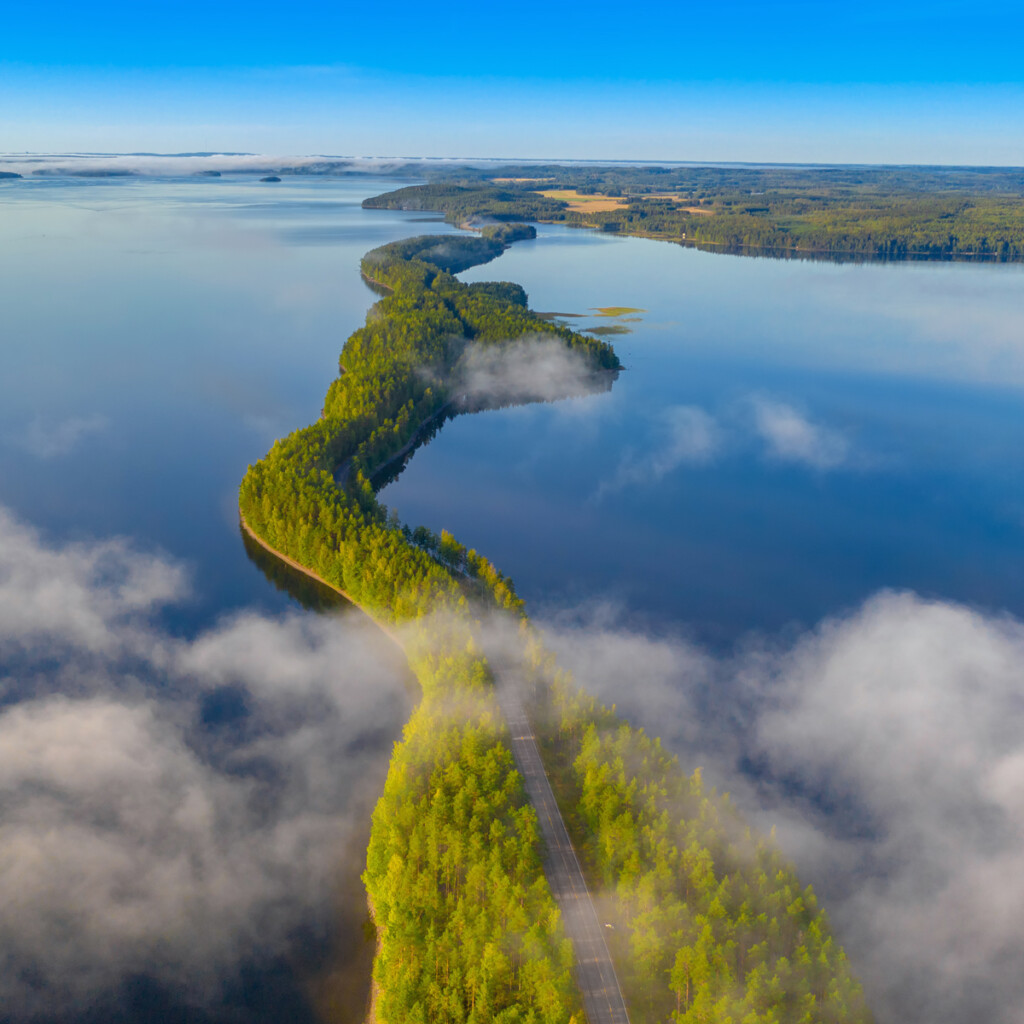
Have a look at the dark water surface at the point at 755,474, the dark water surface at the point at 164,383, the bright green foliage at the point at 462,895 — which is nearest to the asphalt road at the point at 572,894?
the bright green foliage at the point at 462,895

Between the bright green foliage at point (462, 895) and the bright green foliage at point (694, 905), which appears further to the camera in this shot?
the bright green foliage at point (462, 895)

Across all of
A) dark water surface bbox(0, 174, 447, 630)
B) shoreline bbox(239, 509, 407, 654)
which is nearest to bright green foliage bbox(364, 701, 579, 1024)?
shoreline bbox(239, 509, 407, 654)

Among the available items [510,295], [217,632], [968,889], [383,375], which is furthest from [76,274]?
[968,889]

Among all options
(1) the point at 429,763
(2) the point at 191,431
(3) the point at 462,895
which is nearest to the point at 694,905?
(3) the point at 462,895

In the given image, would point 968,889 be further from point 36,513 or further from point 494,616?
point 36,513

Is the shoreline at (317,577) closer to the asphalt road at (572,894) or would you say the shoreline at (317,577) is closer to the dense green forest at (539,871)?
the dense green forest at (539,871)
